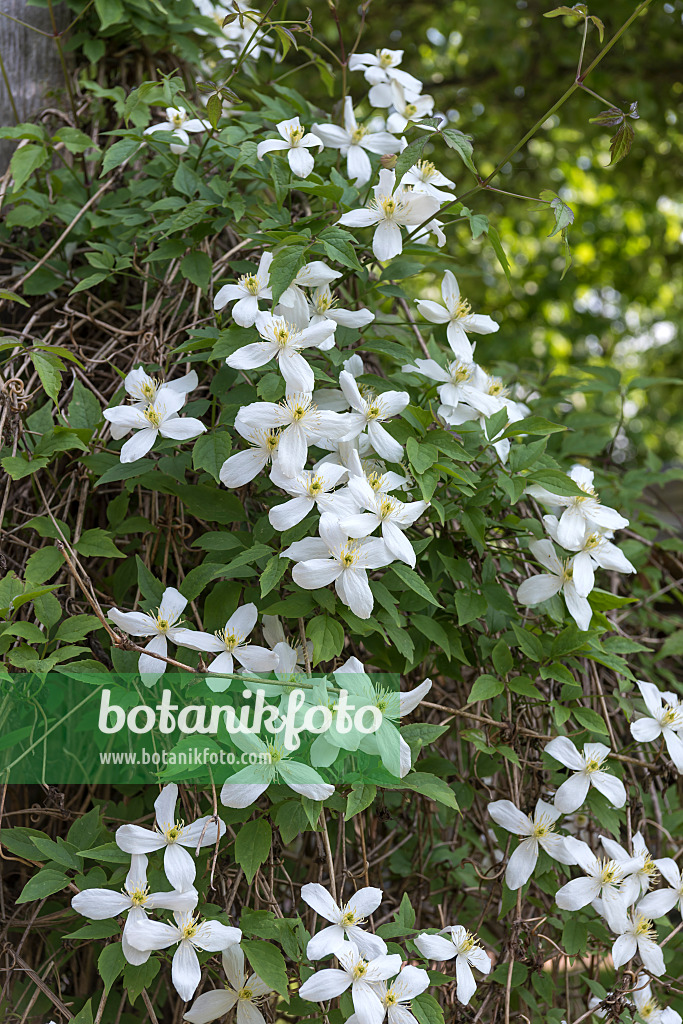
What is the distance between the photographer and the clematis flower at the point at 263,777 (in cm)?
70

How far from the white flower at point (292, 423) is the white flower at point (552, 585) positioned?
0.29 metres

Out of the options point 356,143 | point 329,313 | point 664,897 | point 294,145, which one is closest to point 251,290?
point 329,313

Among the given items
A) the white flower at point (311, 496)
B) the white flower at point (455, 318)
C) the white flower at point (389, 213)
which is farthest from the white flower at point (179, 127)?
the white flower at point (311, 496)

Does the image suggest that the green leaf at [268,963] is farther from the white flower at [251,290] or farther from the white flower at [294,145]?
the white flower at [294,145]

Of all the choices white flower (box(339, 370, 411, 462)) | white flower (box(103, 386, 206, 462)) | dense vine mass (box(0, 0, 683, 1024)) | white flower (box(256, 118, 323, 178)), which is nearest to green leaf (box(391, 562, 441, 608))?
dense vine mass (box(0, 0, 683, 1024))

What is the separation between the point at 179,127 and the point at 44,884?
2.81 feet

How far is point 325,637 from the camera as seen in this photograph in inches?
28.6

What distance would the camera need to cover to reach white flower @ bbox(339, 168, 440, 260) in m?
0.88

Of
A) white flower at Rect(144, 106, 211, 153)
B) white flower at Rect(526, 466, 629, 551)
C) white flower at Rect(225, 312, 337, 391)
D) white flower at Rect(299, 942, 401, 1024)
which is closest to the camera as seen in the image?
white flower at Rect(299, 942, 401, 1024)

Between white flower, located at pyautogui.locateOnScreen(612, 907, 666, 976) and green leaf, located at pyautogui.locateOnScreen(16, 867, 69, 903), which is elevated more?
green leaf, located at pyautogui.locateOnScreen(16, 867, 69, 903)

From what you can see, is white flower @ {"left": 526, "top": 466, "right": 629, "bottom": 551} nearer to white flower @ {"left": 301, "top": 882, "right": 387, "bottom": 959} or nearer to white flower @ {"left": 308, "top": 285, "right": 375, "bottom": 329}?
white flower @ {"left": 308, "top": 285, "right": 375, "bottom": 329}

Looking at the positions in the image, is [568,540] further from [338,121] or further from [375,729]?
[338,121]

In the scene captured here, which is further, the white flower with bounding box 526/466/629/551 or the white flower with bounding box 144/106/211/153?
the white flower with bounding box 144/106/211/153

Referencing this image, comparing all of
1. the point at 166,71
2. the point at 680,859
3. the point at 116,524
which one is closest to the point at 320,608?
the point at 116,524
